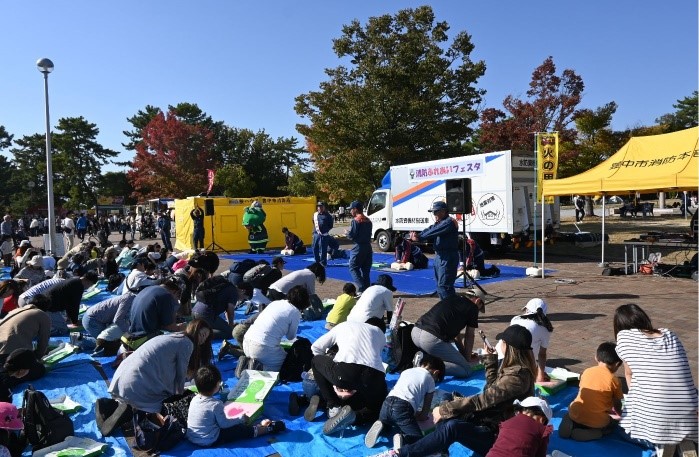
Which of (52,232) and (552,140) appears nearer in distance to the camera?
(552,140)

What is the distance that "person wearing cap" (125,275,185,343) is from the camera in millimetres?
5961

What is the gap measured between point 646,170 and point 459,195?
4702 mm

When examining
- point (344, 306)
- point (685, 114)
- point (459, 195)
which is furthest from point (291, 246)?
point (685, 114)

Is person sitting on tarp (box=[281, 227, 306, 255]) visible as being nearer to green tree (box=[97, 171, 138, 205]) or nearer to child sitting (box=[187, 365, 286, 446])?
child sitting (box=[187, 365, 286, 446])

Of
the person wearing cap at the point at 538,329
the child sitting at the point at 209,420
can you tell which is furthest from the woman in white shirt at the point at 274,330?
the person wearing cap at the point at 538,329

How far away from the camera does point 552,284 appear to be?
1084 cm

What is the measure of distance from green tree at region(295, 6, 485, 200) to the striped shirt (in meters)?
19.6

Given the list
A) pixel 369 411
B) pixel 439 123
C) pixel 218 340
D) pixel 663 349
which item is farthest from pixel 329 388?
pixel 439 123

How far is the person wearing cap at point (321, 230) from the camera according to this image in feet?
47.0

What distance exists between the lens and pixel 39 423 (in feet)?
13.9

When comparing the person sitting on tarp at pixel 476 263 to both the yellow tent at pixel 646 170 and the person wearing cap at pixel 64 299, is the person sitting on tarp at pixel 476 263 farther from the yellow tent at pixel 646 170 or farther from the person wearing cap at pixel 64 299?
the person wearing cap at pixel 64 299

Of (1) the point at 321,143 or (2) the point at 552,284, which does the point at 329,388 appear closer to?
(2) the point at 552,284

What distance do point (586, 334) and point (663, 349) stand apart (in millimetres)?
3594

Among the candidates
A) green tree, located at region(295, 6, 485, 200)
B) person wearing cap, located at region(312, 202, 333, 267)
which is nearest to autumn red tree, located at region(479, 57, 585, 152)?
green tree, located at region(295, 6, 485, 200)
